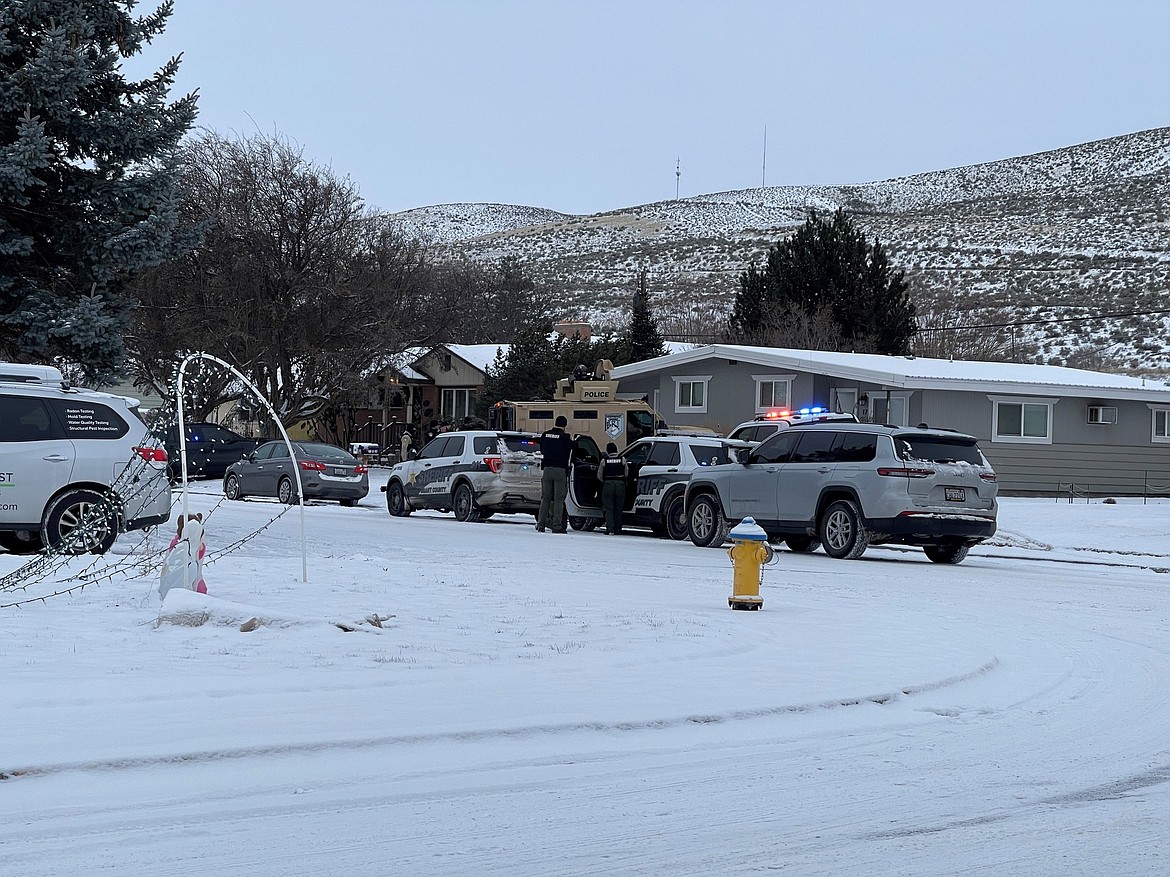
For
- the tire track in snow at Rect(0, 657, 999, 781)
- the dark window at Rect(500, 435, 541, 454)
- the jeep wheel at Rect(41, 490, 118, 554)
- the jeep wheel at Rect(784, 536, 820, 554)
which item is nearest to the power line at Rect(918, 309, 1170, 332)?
the dark window at Rect(500, 435, 541, 454)

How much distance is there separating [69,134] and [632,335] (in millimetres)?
33689

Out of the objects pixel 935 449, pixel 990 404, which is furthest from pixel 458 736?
pixel 990 404

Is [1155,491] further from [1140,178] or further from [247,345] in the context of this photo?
[1140,178]

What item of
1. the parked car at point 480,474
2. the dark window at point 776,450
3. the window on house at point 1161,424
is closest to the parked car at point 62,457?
the dark window at point 776,450

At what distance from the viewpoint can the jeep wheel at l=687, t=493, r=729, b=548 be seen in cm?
2198

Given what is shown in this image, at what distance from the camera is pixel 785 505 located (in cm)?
2075

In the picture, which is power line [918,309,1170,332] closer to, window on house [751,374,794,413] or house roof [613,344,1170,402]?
house roof [613,344,1170,402]

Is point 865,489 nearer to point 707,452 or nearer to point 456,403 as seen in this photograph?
point 707,452

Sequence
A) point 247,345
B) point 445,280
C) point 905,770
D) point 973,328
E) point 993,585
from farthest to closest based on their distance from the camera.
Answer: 1. point 445,280
2. point 973,328
3. point 247,345
4. point 993,585
5. point 905,770

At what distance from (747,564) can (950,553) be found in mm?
8721

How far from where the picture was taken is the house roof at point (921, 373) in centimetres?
3528

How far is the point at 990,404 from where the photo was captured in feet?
122

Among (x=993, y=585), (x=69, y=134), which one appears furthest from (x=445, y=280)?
(x=993, y=585)

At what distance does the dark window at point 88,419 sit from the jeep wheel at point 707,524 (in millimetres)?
8969
